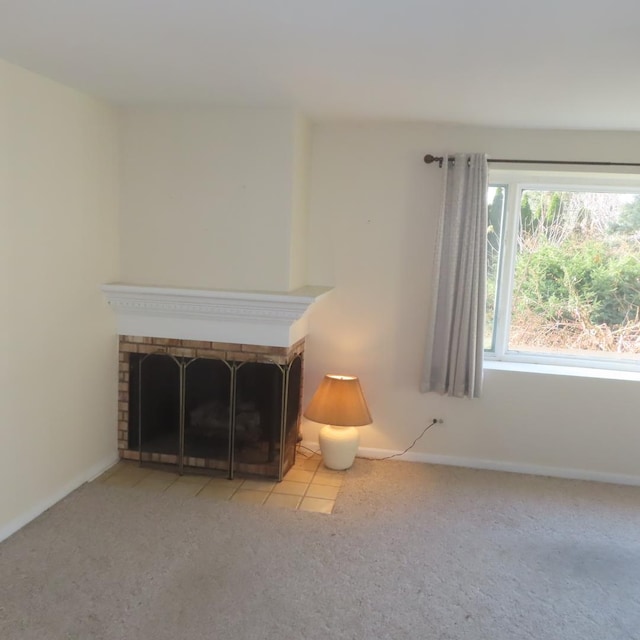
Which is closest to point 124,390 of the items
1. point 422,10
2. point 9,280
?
point 9,280

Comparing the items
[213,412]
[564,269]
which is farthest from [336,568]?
[564,269]

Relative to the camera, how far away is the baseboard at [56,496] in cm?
271

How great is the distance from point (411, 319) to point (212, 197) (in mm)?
1404

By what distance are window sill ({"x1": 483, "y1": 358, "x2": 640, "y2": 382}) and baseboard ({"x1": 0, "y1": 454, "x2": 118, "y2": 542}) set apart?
2354 mm

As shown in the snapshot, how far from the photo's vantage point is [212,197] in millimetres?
3369

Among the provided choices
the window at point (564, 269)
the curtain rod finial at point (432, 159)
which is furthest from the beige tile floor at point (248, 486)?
the curtain rod finial at point (432, 159)

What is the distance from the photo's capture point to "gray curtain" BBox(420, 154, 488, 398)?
3.47 meters

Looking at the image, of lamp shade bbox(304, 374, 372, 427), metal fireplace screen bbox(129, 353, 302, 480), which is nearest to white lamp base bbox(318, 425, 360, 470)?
lamp shade bbox(304, 374, 372, 427)

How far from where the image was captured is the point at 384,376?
381 centimetres

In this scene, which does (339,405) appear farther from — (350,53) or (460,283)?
(350,53)

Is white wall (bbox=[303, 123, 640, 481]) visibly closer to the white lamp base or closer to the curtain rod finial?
the curtain rod finial

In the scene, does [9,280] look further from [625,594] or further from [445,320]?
[625,594]

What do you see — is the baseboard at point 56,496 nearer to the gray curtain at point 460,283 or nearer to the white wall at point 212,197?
the white wall at point 212,197

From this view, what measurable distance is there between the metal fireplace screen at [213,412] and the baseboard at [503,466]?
54cm
